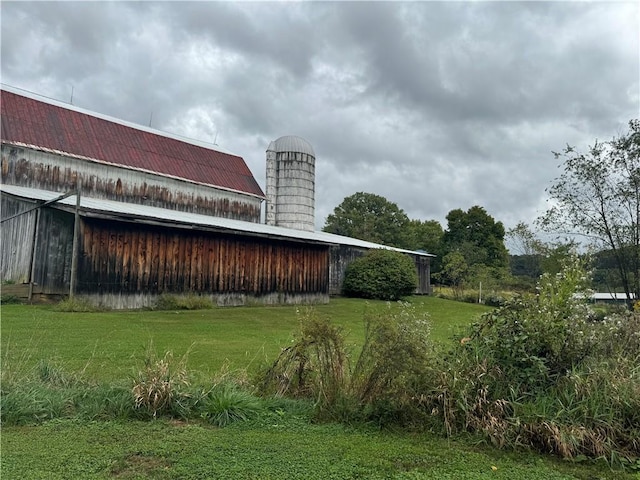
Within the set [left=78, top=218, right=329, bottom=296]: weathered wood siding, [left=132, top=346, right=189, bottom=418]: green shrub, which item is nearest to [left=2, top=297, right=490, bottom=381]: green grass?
[left=132, top=346, right=189, bottom=418]: green shrub

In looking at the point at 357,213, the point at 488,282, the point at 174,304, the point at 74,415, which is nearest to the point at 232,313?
the point at 174,304

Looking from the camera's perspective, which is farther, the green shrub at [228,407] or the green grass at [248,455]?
the green shrub at [228,407]

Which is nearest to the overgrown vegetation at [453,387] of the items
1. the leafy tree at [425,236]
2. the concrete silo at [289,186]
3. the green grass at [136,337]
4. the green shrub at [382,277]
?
the green grass at [136,337]

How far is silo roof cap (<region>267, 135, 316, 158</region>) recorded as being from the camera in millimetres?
30469

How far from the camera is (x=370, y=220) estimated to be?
54469 mm

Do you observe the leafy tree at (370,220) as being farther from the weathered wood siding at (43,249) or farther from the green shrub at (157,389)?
the green shrub at (157,389)

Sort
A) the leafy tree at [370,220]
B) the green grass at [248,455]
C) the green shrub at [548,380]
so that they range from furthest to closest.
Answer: the leafy tree at [370,220], the green shrub at [548,380], the green grass at [248,455]

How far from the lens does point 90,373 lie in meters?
5.59

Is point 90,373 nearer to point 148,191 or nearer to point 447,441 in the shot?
point 447,441

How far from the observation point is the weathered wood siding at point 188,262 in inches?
562

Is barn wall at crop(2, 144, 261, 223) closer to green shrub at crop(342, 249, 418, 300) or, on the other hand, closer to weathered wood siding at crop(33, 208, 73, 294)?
weathered wood siding at crop(33, 208, 73, 294)

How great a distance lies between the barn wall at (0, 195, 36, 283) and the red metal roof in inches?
205

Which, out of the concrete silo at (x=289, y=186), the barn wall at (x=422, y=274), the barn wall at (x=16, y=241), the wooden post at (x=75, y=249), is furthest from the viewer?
the barn wall at (x=422, y=274)

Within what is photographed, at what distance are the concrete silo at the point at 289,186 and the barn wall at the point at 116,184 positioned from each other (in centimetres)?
194
